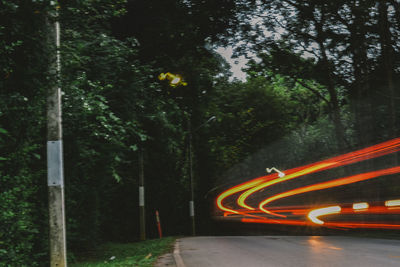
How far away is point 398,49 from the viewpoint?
22234 millimetres

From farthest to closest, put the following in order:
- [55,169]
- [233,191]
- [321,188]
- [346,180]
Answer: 1. [233,191]
2. [321,188]
3. [346,180]
4. [55,169]

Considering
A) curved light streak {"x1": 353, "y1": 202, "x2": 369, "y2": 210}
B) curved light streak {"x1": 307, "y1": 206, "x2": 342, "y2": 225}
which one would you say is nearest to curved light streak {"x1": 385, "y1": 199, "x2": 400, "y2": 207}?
curved light streak {"x1": 353, "y1": 202, "x2": 369, "y2": 210}

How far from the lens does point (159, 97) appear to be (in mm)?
15820

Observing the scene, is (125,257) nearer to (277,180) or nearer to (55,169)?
(55,169)

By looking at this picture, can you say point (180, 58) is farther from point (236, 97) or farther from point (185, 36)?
point (236, 97)

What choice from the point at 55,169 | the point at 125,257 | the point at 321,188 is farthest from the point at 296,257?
the point at 321,188

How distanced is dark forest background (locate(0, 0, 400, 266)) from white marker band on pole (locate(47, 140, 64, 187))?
75 centimetres

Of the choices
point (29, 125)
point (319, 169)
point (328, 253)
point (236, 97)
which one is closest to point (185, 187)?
point (236, 97)

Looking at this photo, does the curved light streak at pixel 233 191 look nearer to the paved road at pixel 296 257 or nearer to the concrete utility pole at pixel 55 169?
the paved road at pixel 296 257

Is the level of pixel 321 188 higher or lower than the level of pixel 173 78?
lower

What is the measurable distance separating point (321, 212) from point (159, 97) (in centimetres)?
1195

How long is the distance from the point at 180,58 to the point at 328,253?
8315mm

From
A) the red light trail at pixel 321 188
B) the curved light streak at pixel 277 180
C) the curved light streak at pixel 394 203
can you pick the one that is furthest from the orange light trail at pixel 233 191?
the curved light streak at pixel 394 203

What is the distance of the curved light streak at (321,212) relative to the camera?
2327cm
